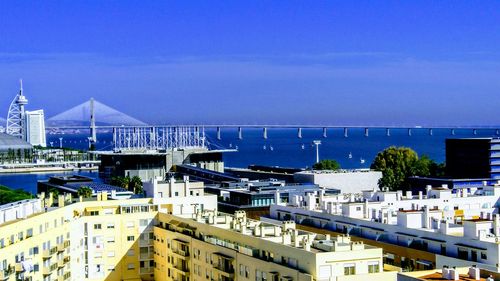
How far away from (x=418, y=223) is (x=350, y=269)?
7.09m

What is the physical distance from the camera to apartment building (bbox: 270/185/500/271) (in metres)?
22.7

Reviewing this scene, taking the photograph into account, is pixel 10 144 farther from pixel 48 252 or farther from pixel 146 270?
pixel 48 252

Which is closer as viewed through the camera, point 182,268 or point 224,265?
point 224,265

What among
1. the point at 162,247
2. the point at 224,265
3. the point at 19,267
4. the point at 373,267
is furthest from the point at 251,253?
the point at 162,247

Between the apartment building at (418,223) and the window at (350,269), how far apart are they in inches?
134

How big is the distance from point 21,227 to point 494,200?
781 inches

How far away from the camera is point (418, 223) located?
26172 mm

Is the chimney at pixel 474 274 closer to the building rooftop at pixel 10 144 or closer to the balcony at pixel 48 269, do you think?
the balcony at pixel 48 269

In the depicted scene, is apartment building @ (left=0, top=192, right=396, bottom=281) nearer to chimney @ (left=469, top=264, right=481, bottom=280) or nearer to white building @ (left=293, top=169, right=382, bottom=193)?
chimney @ (left=469, top=264, right=481, bottom=280)

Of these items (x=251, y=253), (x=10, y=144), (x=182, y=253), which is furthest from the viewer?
(x=10, y=144)

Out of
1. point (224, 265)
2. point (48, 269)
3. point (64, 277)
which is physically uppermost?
point (224, 265)

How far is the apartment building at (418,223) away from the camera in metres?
22.7

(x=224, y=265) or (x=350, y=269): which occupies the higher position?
(x=350, y=269)

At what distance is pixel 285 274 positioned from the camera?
2042 cm
